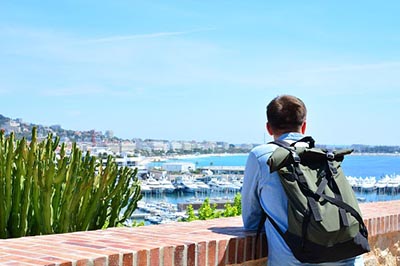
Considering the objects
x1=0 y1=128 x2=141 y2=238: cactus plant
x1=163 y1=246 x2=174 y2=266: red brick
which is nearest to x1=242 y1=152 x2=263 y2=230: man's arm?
x1=163 y1=246 x2=174 y2=266: red brick

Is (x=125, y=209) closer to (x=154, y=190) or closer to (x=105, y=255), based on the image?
(x=105, y=255)

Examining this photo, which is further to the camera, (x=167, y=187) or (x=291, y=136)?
(x=167, y=187)

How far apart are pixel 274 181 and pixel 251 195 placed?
274 millimetres

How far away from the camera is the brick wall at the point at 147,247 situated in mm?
2807

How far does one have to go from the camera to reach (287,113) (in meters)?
3.54

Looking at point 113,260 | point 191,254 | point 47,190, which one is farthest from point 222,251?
point 47,190

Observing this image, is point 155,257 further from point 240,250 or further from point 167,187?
point 167,187

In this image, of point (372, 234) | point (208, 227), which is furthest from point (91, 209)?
point (372, 234)

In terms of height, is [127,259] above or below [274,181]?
below

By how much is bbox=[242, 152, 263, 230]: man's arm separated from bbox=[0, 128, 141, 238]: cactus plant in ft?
6.69

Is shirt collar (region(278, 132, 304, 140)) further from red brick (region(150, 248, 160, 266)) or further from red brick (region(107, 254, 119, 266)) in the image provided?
Result: red brick (region(107, 254, 119, 266))

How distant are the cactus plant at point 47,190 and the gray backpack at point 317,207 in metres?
2.57

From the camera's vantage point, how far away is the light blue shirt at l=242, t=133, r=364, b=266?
3.30 metres

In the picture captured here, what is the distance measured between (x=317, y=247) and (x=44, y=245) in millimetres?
1322
